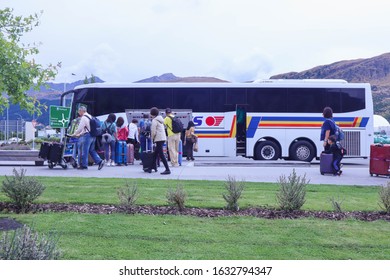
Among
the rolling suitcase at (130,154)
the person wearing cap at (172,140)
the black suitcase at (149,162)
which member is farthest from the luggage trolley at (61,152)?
the person wearing cap at (172,140)

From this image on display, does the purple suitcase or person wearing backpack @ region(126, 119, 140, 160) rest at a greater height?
person wearing backpack @ region(126, 119, 140, 160)

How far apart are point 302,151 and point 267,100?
2.91m

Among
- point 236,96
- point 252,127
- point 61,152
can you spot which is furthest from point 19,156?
point 252,127

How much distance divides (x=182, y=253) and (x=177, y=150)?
1281cm

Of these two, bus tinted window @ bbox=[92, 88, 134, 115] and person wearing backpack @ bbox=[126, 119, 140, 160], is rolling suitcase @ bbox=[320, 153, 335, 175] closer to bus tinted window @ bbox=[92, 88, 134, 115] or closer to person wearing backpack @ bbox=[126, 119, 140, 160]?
person wearing backpack @ bbox=[126, 119, 140, 160]

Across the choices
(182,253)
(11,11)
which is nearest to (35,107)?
(11,11)

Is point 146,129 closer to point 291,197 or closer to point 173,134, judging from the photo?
point 173,134

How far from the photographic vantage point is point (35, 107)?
8195 millimetres

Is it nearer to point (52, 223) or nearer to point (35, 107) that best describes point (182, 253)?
point (52, 223)

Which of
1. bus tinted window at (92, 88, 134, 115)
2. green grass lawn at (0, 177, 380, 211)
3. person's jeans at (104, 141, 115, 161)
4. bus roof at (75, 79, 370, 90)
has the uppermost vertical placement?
bus roof at (75, 79, 370, 90)

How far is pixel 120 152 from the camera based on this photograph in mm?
19516

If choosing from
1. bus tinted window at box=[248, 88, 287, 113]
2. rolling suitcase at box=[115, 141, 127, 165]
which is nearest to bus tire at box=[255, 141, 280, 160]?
bus tinted window at box=[248, 88, 287, 113]

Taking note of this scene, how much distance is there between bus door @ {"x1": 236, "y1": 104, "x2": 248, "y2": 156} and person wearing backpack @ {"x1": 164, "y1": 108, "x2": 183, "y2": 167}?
21.2 feet

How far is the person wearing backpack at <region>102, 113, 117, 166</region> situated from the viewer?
18.8 metres
